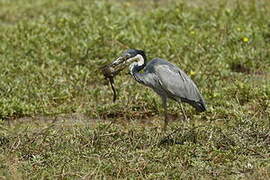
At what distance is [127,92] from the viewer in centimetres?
841

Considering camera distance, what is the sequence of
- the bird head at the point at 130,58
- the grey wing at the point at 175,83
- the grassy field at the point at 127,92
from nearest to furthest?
the grassy field at the point at 127,92 < the grey wing at the point at 175,83 < the bird head at the point at 130,58

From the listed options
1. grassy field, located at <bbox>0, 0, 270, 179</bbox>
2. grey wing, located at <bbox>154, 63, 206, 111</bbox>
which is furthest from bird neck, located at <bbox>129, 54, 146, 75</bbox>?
grassy field, located at <bbox>0, 0, 270, 179</bbox>

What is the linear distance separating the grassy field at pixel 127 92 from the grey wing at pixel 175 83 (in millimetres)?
305

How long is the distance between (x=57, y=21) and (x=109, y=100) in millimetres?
2665

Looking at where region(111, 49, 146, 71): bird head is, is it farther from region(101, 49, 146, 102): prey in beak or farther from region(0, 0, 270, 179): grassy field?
region(0, 0, 270, 179): grassy field

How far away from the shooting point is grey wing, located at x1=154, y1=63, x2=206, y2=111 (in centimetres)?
693

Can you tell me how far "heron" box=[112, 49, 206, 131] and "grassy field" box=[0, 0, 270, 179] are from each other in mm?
305

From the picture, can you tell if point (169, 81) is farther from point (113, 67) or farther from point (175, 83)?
point (113, 67)

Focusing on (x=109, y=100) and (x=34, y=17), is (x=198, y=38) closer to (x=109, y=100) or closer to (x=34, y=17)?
(x=109, y=100)

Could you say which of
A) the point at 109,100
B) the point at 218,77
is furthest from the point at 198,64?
the point at 109,100

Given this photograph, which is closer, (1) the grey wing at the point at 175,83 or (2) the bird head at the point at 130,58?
(1) the grey wing at the point at 175,83

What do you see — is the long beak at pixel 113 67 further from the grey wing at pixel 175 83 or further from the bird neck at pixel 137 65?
the grey wing at pixel 175 83

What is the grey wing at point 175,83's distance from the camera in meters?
6.93

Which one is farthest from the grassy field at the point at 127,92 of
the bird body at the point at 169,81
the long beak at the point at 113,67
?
the long beak at the point at 113,67
